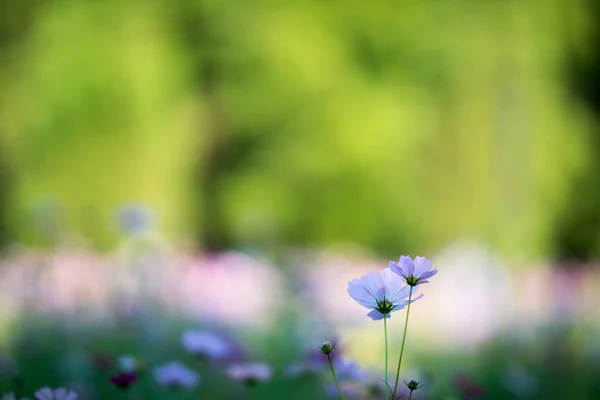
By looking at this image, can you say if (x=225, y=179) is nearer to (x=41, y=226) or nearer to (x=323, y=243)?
(x=323, y=243)

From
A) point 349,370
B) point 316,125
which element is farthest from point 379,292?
point 316,125

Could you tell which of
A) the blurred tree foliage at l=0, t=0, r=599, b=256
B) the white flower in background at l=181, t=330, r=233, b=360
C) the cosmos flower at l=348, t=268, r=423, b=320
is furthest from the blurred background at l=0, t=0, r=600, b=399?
the cosmos flower at l=348, t=268, r=423, b=320

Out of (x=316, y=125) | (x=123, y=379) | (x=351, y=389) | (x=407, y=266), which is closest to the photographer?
(x=407, y=266)

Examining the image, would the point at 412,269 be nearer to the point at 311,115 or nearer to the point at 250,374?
the point at 250,374

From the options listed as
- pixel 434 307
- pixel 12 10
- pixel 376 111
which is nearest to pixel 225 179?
pixel 376 111

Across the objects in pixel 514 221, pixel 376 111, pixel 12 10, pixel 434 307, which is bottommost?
pixel 434 307

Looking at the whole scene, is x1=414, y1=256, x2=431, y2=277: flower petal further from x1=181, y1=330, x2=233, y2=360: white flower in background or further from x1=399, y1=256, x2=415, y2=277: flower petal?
x1=181, y1=330, x2=233, y2=360: white flower in background
